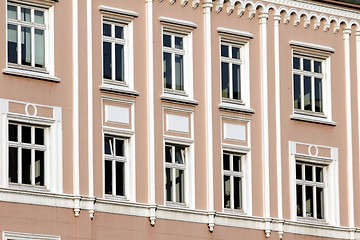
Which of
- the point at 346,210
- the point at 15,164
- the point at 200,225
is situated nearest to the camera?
the point at 15,164

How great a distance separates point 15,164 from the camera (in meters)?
52.1

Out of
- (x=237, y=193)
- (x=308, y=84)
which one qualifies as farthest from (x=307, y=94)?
(x=237, y=193)

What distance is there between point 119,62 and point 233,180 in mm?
5045

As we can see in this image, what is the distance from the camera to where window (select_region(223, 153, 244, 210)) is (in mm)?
56812

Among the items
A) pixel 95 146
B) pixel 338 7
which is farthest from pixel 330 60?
pixel 95 146

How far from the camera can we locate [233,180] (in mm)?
57031

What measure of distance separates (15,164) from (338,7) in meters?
13.0

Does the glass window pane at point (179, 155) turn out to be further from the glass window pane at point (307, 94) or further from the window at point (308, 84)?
the glass window pane at point (307, 94)

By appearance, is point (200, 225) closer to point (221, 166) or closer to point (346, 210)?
point (221, 166)

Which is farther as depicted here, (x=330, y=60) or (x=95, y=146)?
(x=330, y=60)

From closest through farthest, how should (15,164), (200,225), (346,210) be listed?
(15,164) < (200,225) < (346,210)

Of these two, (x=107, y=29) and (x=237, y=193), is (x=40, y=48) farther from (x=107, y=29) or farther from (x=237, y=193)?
(x=237, y=193)

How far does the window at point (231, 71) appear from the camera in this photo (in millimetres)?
57438

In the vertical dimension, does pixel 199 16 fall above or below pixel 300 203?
above
